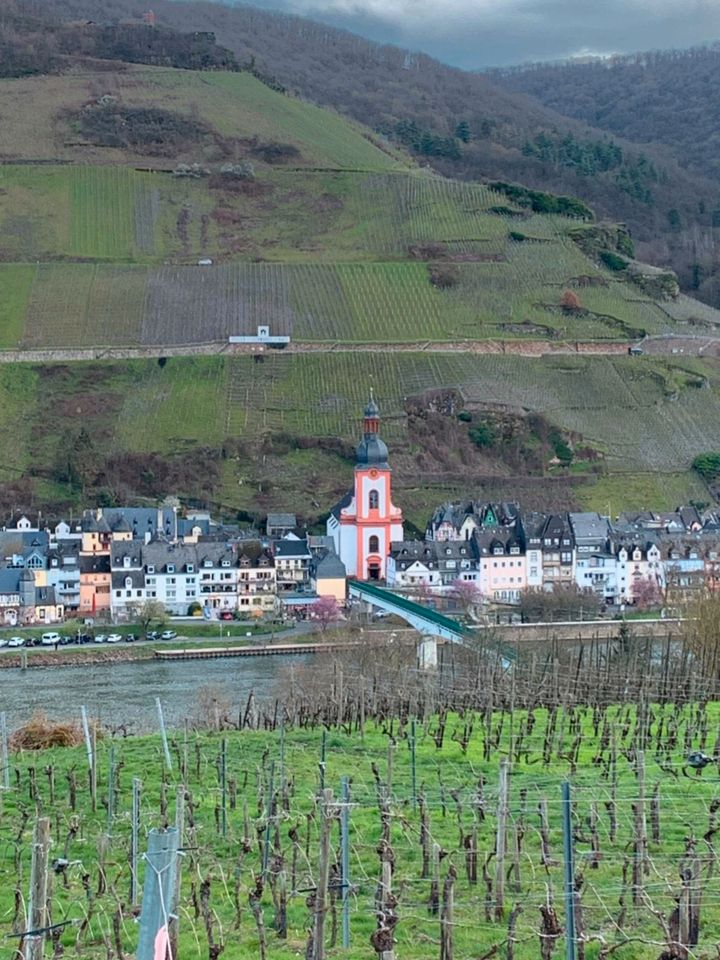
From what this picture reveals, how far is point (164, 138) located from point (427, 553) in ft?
182

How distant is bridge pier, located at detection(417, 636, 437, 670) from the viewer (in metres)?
43.9

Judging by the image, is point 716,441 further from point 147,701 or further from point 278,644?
point 147,701

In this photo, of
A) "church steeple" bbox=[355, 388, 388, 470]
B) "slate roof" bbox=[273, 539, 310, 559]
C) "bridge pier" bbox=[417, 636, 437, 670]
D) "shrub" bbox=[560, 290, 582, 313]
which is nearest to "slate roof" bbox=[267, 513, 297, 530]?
"slate roof" bbox=[273, 539, 310, 559]

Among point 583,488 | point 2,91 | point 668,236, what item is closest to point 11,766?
point 583,488

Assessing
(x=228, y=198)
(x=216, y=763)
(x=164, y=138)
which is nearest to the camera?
(x=216, y=763)

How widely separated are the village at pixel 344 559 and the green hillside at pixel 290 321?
4.31m

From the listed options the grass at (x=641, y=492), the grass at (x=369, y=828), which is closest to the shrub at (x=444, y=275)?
the grass at (x=641, y=492)

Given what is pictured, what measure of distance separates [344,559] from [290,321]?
964 inches

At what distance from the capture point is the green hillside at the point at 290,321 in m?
72.4

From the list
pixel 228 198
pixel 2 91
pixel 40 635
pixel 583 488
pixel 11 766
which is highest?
pixel 2 91

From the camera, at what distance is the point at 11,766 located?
2472 centimetres

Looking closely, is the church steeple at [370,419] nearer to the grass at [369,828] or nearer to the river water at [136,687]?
the river water at [136,687]

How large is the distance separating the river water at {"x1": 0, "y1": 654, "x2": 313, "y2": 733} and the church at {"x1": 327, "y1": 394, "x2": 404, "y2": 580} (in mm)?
11824

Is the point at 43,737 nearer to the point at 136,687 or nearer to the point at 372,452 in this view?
the point at 136,687
